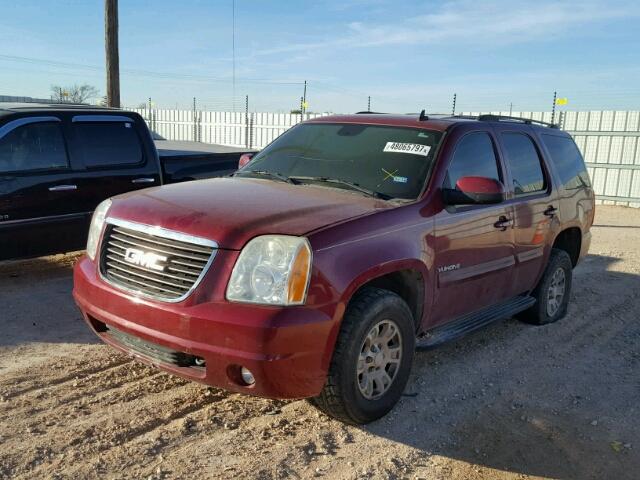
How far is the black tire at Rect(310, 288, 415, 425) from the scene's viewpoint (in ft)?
10.7

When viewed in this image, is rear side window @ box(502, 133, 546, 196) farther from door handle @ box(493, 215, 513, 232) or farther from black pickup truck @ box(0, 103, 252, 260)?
→ black pickup truck @ box(0, 103, 252, 260)

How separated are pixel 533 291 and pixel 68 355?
159 inches

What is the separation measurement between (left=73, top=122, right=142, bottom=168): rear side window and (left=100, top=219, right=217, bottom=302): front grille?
3.11m

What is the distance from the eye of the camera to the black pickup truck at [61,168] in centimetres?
572

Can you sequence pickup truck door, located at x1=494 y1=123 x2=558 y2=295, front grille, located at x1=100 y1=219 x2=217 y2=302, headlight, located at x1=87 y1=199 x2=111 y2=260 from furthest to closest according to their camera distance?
1. pickup truck door, located at x1=494 y1=123 x2=558 y2=295
2. headlight, located at x1=87 y1=199 x2=111 y2=260
3. front grille, located at x1=100 y1=219 x2=217 y2=302

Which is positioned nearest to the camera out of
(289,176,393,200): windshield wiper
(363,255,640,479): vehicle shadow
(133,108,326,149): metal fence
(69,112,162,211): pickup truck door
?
(363,255,640,479): vehicle shadow

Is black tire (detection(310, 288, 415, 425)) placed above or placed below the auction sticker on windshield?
below

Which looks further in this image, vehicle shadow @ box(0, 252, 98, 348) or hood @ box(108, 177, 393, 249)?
vehicle shadow @ box(0, 252, 98, 348)

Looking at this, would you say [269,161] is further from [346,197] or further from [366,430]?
[366,430]

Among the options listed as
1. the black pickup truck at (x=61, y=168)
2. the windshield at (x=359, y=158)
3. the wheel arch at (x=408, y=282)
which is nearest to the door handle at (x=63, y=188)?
the black pickup truck at (x=61, y=168)

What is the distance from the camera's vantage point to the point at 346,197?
12.5 feet

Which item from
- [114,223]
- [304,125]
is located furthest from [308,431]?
[304,125]

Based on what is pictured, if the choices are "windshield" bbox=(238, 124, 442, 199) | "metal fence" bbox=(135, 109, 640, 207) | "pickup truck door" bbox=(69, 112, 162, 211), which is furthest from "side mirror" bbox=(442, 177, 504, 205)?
"metal fence" bbox=(135, 109, 640, 207)

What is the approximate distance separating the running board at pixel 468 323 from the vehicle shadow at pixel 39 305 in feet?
8.42
